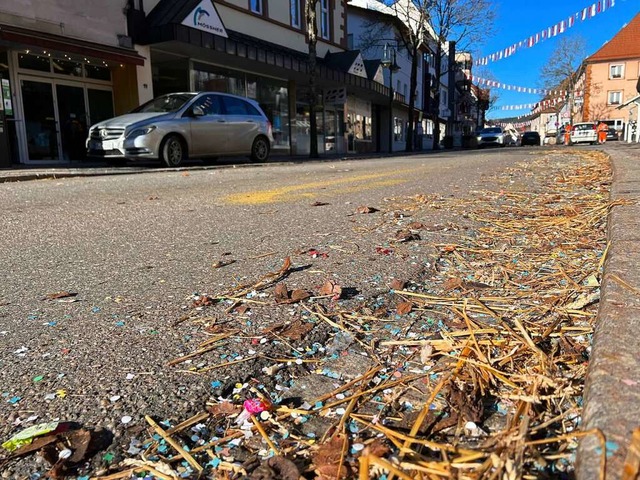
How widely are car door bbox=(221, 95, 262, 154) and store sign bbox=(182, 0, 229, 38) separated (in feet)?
11.7

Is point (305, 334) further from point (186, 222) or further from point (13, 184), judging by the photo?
point (13, 184)

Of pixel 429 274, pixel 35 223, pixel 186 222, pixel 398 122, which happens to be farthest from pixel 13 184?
pixel 398 122

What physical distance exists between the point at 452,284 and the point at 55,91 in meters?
13.9

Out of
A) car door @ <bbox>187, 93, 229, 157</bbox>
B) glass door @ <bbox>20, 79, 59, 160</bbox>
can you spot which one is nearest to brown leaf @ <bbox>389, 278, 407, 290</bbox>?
car door @ <bbox>187, 93, 229, 157</bbox>

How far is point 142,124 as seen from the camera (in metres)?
10.2

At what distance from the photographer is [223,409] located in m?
1.20

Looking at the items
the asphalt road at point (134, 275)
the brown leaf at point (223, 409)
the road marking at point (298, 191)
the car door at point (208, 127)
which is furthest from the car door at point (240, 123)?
the brown leaf at point (223, 409)

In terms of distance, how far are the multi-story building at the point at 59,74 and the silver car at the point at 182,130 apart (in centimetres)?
244

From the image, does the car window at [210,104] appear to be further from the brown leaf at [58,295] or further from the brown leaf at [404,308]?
the brown leaf at [404,308]

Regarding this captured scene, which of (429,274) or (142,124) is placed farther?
(142,124)

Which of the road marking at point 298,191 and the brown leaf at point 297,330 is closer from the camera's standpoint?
the brown leaf at point 297,330

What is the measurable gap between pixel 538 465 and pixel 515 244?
201cm

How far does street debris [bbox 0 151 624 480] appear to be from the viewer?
970 mm

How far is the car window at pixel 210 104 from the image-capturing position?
1142 cm
